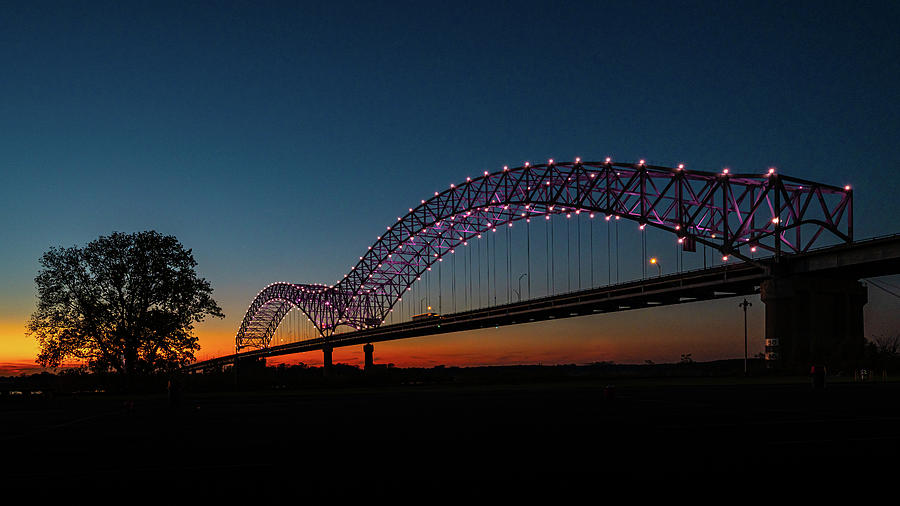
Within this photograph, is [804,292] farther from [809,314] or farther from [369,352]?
[369,352]

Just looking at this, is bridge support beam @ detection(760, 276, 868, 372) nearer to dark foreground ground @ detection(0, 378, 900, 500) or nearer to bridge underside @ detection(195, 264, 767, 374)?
bridge underside @ detection(195, 264, 767, 374)

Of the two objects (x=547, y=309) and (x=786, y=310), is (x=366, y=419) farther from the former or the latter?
(x=547, y=309)

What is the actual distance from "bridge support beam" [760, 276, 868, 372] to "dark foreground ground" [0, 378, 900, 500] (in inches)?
1824

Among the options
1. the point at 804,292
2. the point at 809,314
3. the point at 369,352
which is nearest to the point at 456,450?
the point at 809,314

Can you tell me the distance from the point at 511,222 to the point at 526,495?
9679cm

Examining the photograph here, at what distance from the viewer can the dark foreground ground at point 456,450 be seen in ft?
36.0

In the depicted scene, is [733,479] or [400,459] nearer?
[733,479]

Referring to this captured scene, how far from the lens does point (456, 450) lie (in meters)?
14.5

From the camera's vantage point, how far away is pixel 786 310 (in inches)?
2808

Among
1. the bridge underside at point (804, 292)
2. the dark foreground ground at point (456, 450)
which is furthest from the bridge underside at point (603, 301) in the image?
the dark foreground ground at point (456, 450)

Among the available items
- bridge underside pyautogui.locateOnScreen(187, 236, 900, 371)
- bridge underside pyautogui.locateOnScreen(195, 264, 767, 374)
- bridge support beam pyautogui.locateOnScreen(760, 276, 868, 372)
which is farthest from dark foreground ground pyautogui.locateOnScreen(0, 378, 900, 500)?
bridge underside pyautogui.locateOnScreen(195, 264, 767, 374)

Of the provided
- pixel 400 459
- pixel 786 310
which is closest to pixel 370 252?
pixel 786 310

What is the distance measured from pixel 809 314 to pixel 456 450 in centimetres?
6509

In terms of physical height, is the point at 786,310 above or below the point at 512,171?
below
